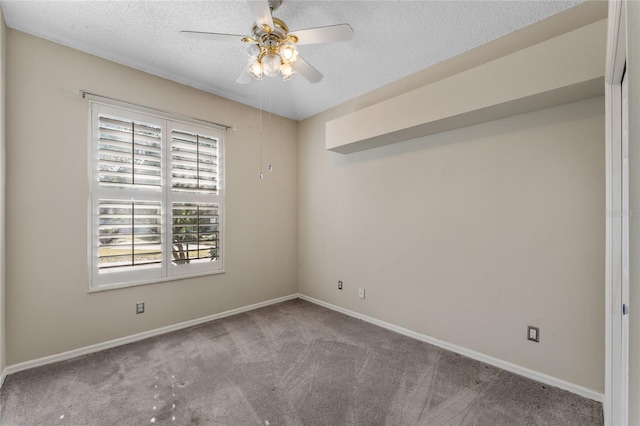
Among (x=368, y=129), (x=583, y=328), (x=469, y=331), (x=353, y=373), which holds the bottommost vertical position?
(x=353, y=373)

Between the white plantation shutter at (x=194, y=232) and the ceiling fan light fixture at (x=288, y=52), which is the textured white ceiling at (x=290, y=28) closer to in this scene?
the ceiling fan light fixture at (x=288, y=52)

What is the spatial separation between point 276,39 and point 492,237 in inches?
90.7

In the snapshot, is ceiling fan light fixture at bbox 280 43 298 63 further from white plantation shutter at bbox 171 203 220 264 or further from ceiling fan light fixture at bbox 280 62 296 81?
white plantation shutter at bbox 171 203 220 264

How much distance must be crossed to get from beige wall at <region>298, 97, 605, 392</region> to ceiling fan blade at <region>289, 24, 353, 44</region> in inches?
48.7

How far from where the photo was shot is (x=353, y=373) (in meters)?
2.30

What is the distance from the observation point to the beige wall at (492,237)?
2025mm

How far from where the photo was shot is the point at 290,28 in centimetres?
234

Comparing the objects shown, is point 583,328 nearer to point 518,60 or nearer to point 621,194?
point 621,194

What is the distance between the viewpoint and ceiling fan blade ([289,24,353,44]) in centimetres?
172

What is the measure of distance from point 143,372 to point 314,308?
2.07 metres

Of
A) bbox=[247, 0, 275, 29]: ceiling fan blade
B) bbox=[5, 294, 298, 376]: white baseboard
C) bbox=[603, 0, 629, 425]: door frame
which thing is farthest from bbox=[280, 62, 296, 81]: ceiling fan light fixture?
bbox=[5, 294, 298, 376]: white baseboard

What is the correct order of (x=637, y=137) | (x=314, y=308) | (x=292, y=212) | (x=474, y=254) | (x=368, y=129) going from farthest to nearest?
1. (x=292, y=212)
2. (x=314, y=308)
3. (x=368, y=129)
4. (x=474, y=254)
5. (x=637, y=137)

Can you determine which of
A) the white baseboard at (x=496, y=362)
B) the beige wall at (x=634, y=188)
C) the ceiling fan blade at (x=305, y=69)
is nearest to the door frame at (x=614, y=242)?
the white baseboard at (x=496, y=362)

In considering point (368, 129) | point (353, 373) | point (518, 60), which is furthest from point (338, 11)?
point (353, 373)
